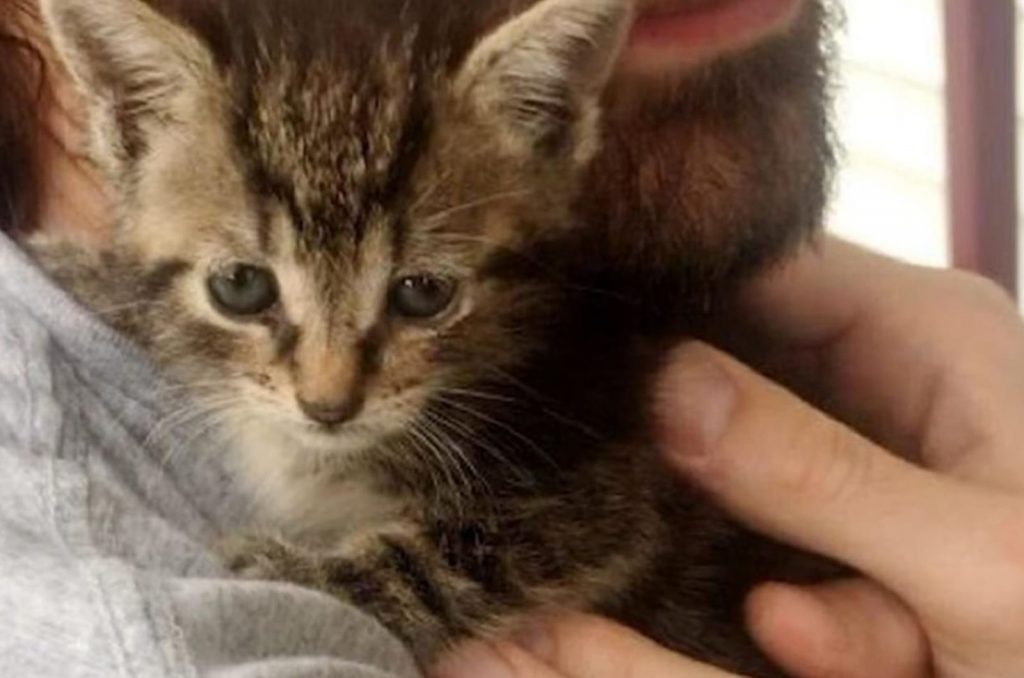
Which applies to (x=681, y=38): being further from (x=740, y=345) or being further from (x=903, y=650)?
(x=903, y=650)


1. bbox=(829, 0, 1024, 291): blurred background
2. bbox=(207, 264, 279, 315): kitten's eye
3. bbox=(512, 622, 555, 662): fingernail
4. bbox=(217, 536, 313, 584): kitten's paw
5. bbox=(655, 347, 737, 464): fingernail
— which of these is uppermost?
bbox=(207, 264, 279, 315): kitten's eye

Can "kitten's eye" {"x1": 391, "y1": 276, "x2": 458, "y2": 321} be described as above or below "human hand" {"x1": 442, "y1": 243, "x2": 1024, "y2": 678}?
above

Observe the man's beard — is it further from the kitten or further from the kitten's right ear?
the kitten's right ear

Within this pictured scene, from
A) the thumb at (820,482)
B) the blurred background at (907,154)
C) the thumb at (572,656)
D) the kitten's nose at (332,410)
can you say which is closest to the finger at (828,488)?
the thumb at (820,482)

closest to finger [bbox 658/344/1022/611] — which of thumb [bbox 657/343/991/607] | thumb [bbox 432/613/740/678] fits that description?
thumb [bbox 657/343/991/607]

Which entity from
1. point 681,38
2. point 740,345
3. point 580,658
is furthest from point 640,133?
point 580,658
